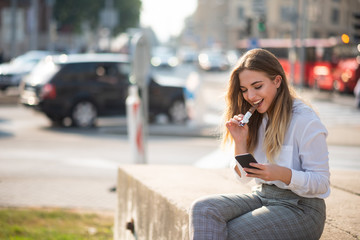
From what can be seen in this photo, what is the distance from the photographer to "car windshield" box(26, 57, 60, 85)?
1507cm

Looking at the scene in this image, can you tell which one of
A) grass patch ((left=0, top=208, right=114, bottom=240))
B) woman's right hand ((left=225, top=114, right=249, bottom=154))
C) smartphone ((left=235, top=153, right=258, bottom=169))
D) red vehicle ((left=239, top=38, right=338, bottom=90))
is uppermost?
woman's right hand ((left=225, top=114, right=249, bottom=154))

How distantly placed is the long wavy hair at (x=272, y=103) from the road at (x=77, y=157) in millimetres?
1866

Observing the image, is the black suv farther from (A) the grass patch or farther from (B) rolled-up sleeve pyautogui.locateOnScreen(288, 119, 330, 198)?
(B) rolled-up sleeve pyautogui.locateOnScreen(288, 119, 330, 198)

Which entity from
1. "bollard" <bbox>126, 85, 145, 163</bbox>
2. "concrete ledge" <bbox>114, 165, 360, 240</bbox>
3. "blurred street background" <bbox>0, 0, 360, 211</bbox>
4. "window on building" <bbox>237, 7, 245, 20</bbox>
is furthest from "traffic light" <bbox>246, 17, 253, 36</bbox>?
"window on building" <bbox>237, 7, 245, 20</bbox>

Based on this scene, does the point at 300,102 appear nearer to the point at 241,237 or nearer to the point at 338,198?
the point at 241,237

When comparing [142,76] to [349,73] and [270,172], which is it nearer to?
[270,172]

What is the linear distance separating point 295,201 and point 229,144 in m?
0.58

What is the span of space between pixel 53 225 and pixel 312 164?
3.47m

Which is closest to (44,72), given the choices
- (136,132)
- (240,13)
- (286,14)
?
(136,132)

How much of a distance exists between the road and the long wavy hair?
73.5 inches

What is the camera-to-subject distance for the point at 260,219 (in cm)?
311

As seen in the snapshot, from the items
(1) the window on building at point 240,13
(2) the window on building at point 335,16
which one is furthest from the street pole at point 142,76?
(1) the window on building at point 240,13

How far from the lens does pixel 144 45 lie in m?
9.21

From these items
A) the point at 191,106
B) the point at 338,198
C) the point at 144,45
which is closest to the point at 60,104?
the point at 191,106
